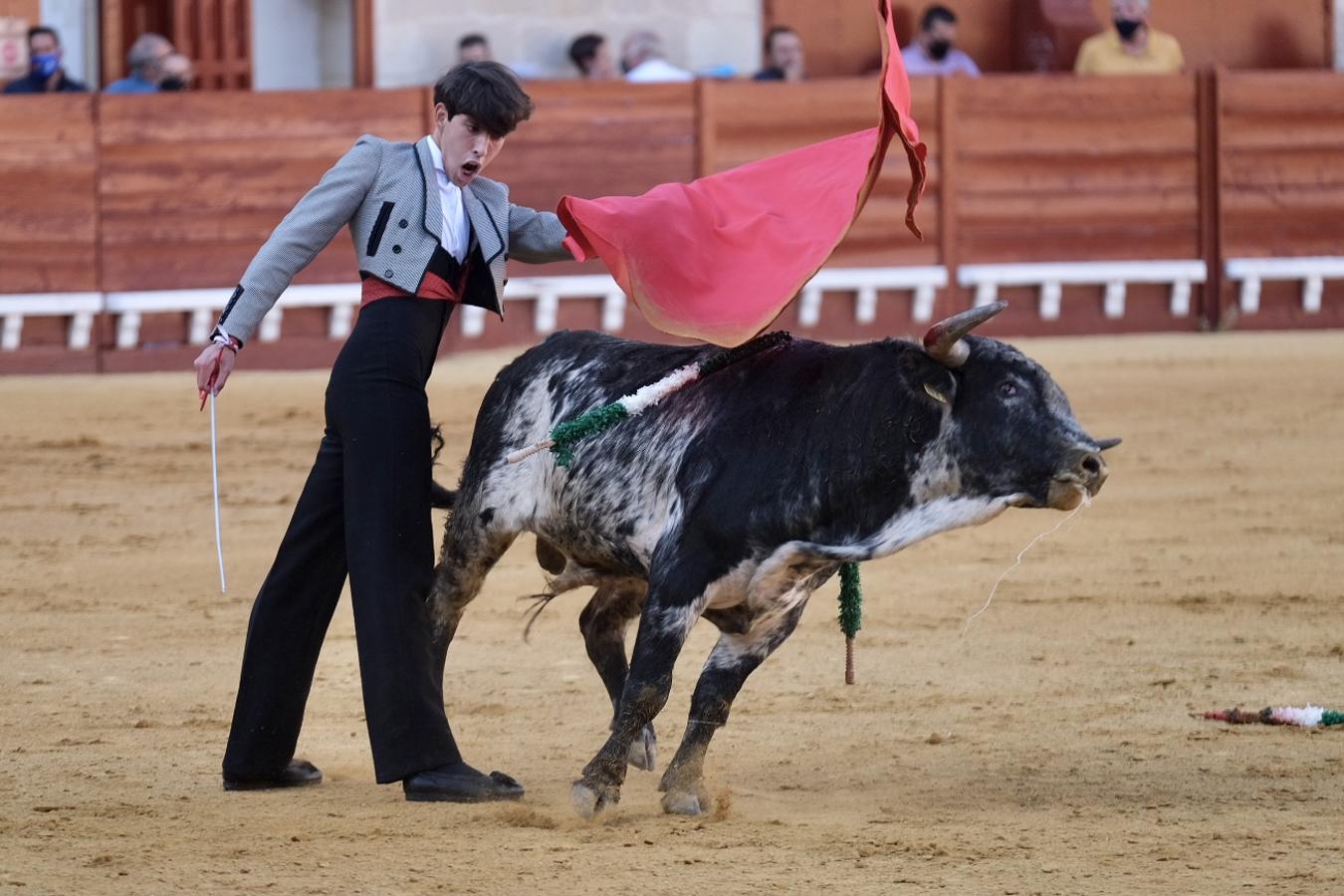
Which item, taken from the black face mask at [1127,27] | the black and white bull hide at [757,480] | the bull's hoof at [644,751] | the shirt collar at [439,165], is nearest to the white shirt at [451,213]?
the shirt collar at [439,165]

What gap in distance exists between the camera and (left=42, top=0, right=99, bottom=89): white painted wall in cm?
1117

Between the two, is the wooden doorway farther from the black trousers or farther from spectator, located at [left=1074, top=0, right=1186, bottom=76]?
the black trousers

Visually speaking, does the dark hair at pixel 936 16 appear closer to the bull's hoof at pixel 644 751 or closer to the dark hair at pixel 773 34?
the dark hair at pixel 773 34

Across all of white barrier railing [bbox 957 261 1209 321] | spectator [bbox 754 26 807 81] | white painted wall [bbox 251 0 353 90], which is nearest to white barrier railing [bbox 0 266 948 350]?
white barrier railing [bbox 957 261 1209 321]

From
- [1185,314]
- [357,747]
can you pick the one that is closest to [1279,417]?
[1185,314]

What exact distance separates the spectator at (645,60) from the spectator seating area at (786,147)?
28 centimetres

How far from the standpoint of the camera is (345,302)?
34.1ft

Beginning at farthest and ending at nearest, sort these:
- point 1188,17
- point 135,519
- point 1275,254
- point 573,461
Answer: point 1188,17, point 1275,254, point 135,519, point 573,461

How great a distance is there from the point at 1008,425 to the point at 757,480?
16.5 inches

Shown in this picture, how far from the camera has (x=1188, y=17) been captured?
41.4ft

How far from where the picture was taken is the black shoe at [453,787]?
372cm

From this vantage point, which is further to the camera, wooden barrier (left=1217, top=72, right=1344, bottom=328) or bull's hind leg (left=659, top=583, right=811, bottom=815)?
wooden barrier (left=1217, top=72, right=1344, bottom=328)

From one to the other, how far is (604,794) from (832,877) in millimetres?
498

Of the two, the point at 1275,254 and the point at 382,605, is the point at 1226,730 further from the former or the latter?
the point at 1275,254
